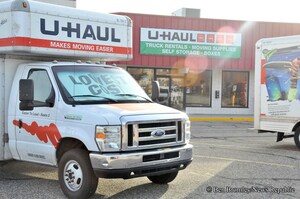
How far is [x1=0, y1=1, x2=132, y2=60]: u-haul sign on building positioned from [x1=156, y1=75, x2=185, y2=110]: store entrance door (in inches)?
550

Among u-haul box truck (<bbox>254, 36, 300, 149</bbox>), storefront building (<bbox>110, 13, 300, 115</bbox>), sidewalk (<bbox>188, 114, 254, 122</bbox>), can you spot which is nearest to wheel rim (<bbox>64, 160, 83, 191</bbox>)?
u-haul box truck (<bbox>254, 36, 300, 149</bbox>)

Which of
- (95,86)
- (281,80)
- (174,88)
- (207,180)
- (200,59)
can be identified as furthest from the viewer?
(174,88)

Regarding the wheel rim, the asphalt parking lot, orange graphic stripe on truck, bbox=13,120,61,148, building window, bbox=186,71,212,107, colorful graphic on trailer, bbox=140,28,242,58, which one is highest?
colorful graphic on trailer, bbox=140,28,242,58

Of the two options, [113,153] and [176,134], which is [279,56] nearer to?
[176,134]

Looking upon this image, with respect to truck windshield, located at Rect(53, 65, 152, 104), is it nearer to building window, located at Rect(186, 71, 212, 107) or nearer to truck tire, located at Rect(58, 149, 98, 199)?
truck tire, located at Rect(58, 149, 98, 199)

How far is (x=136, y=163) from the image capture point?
216 inches

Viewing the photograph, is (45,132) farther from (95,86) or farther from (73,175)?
(95,86)

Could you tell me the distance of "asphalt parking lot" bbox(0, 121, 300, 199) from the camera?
6.27 metres

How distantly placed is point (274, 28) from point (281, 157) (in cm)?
1434

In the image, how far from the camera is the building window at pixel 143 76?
849 inches

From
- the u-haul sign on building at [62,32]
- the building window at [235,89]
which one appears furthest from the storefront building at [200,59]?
the u-haul sign on building at [62,32]

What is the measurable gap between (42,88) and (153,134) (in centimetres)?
202

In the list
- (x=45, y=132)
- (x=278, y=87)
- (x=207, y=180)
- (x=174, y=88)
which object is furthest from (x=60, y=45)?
(x=174, y=88)

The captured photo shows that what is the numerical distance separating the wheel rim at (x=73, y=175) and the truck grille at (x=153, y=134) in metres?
0.83
